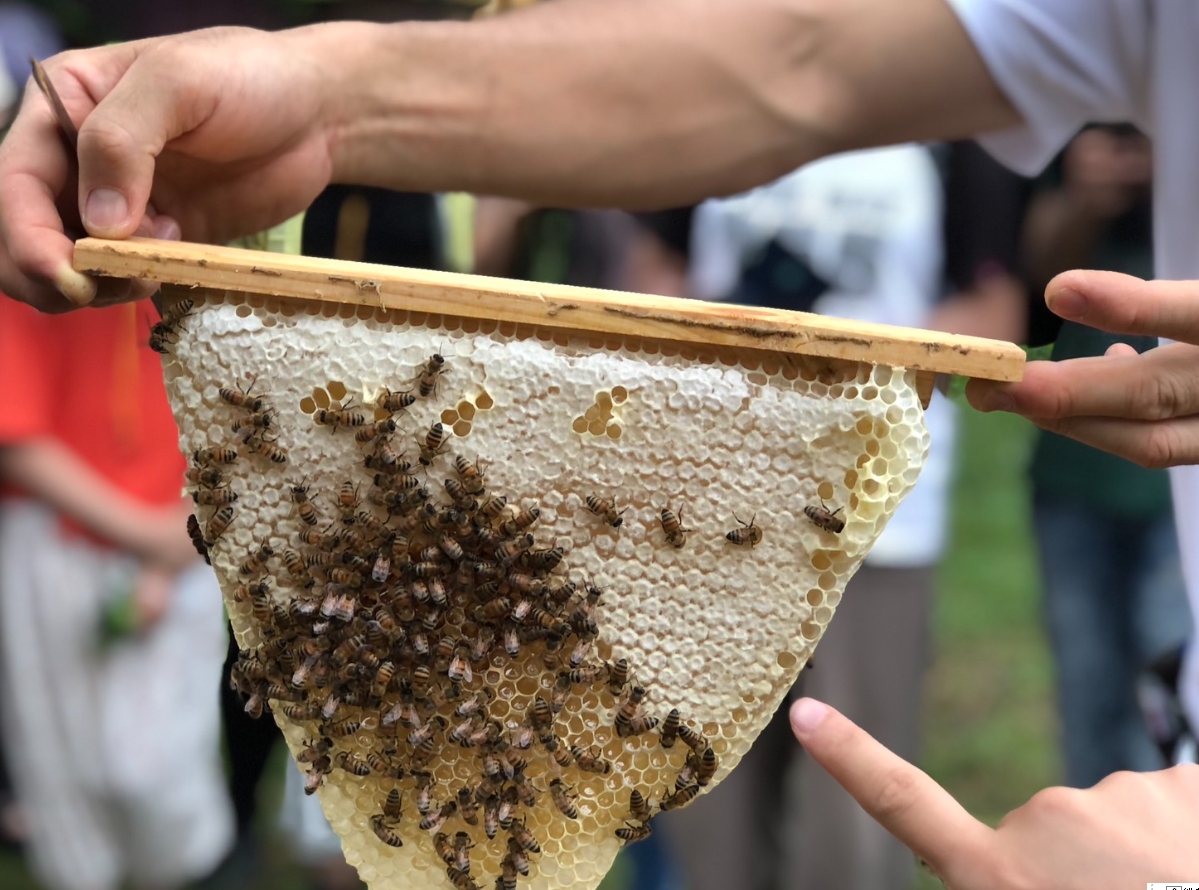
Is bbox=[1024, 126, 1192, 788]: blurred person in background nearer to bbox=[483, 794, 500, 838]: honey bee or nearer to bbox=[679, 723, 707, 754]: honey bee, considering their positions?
bbox=[679, 723, 707, 754]: honey bee

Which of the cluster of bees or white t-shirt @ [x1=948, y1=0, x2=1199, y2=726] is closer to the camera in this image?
the cluster of bees

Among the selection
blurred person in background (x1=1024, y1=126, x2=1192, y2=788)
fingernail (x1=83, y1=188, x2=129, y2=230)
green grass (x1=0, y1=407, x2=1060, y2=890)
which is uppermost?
fingernail (x1=83, y1=188, x2=129, y2=230)

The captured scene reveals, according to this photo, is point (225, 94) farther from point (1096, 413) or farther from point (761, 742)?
point (761, 742)

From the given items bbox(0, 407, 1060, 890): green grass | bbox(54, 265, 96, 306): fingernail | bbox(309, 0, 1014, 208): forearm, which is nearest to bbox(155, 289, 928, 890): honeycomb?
bbox(54, 265, 96, 306): fingernail

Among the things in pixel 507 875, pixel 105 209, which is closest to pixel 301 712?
pixel 507 875

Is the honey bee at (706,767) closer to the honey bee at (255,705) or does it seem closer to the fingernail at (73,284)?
the honey bee at (255,705)

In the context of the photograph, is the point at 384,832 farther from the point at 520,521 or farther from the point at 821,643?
the point at 821,643

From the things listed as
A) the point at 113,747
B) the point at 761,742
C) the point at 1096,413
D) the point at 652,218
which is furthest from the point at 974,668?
the point at 113,747
